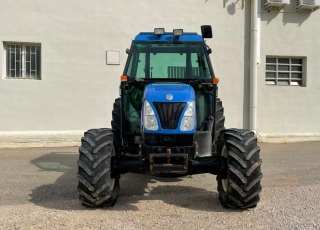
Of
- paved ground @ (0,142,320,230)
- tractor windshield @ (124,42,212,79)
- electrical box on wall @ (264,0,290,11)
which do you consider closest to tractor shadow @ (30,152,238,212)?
paved ground @ (0,142,320,230)

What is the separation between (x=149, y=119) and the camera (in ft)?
13.5

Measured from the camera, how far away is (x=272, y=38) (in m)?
10.7

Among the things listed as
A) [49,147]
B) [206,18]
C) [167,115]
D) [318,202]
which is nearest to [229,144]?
[167,115]

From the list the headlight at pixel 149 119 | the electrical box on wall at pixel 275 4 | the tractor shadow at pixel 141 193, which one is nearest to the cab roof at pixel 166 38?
the headlight at pixel 149 119

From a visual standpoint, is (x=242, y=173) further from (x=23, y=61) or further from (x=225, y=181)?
(x=23, y=61)

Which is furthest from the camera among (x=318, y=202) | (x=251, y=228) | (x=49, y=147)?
(x=49, y=147)

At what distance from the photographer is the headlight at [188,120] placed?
13.5 feet

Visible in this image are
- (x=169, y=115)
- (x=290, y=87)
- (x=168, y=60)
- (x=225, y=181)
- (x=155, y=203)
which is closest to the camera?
(x=169, y=115)

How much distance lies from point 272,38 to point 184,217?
8254 millimetres

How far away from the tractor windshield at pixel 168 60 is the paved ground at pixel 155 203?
1775 millimetres

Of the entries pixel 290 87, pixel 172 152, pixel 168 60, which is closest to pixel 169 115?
pixel 172 152

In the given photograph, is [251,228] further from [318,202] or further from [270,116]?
[270,116]

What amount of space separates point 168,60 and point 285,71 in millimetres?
7049

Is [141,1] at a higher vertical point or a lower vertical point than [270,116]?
higher
